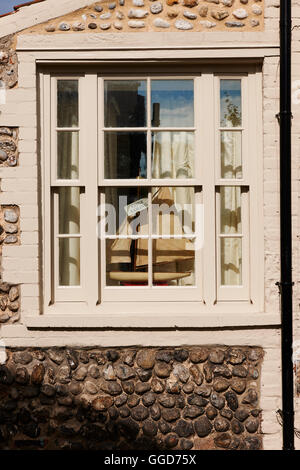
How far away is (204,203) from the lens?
15.6 ft

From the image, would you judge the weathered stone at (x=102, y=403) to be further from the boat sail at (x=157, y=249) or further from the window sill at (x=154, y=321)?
the boat sail at (x=157, y=249)

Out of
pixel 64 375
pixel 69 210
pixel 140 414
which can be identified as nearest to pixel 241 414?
pixel 140 414

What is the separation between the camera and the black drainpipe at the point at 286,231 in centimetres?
458

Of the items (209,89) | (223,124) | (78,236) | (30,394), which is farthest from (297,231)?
(30,394)

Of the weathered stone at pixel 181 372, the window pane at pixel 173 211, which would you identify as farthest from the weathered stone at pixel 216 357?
the window pane at pixel 173 211

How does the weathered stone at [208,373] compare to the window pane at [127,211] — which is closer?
the weathered stone at [208,373]

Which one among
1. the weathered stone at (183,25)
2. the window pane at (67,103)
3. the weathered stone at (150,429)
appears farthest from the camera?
the window pane at (67,103)

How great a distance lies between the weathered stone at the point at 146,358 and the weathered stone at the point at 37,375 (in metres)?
0.83

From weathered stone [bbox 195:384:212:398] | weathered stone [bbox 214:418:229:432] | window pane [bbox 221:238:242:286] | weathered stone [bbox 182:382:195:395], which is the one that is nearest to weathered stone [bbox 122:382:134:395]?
weathered stone [bbox 182:382:195:395]

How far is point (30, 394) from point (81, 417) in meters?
0.48

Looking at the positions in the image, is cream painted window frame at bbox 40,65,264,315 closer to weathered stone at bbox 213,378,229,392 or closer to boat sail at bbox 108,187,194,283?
boat sail at bbox 108,187,194,283

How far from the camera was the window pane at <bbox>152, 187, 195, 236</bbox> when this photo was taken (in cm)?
485

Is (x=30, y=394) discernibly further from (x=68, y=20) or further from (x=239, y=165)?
(x=68, y=20)
